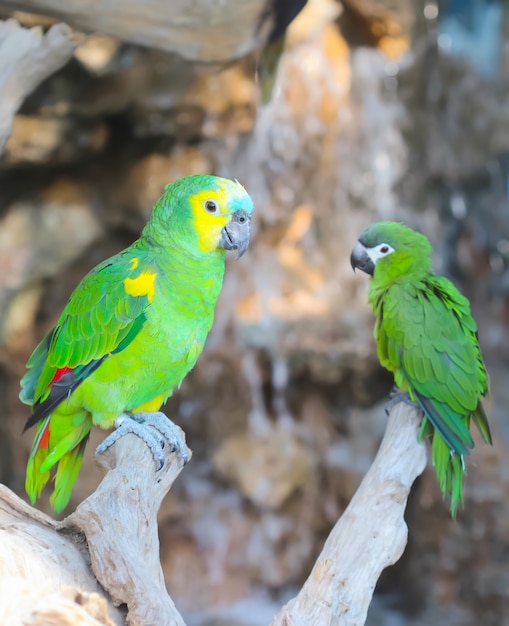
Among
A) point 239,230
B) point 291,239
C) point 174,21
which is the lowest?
point 291,239

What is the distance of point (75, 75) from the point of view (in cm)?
309

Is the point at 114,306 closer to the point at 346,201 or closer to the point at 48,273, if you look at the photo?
the point at 48,273

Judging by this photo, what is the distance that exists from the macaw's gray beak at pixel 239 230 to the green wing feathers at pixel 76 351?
0.25m

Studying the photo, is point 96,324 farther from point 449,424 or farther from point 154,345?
point 449,424

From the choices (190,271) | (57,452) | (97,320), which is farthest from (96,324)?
(57,452)

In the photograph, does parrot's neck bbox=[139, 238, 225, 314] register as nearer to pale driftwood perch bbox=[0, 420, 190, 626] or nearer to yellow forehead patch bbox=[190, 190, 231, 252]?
yellow forehead patch bbox=[190, 190, 231, 252]

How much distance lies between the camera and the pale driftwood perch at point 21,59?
2.26 meters

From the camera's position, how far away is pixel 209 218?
1.69 meters

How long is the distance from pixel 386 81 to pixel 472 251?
1.15m

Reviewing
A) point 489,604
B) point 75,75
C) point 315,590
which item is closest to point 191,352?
point 315,590

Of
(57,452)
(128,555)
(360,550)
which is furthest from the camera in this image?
(57,452)

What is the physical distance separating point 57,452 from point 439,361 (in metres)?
1.07

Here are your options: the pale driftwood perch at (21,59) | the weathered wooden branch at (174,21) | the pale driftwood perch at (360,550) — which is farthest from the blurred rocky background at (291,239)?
the pale driftwood perch at (360,550)

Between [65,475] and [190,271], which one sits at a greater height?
[190,271]
